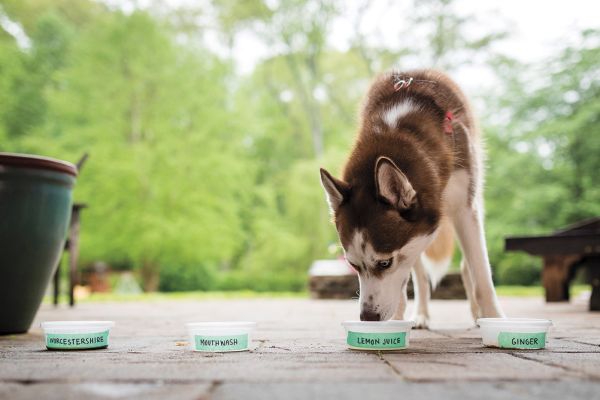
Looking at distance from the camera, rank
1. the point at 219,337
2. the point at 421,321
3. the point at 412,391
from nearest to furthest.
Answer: the point at 412,391
the point at 219,337
the point at 421,321

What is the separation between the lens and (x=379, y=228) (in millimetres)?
2797

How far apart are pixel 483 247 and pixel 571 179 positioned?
47.0 feet

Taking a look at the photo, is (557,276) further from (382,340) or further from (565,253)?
(382,340)

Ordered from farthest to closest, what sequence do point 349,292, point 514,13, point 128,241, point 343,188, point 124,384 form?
point 514,13, point 128,241, point 349,292, point 343,188, point 124,384

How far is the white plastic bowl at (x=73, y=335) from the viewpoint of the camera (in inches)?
106

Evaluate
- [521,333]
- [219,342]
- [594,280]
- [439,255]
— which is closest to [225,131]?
[594,280]

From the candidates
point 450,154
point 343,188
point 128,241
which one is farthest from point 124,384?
point 128,241

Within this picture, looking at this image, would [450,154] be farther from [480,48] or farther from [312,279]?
→ [480,48]

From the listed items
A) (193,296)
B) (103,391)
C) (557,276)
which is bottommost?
(103,391)

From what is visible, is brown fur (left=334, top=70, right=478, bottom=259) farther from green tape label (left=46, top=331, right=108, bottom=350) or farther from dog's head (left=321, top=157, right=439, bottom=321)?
green tape label (left=46, top=331, right=108, bottom=350)

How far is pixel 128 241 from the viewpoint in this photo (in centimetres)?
1430

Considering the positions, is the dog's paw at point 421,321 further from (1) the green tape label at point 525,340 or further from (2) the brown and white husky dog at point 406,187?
(1) the green tape label at point 525,340

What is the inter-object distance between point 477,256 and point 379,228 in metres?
1.03

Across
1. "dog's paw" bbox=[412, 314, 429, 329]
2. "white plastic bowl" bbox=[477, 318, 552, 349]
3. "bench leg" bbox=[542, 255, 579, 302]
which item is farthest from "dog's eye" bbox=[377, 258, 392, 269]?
"bench leg" bbox=[542, 255, 579, 302]
